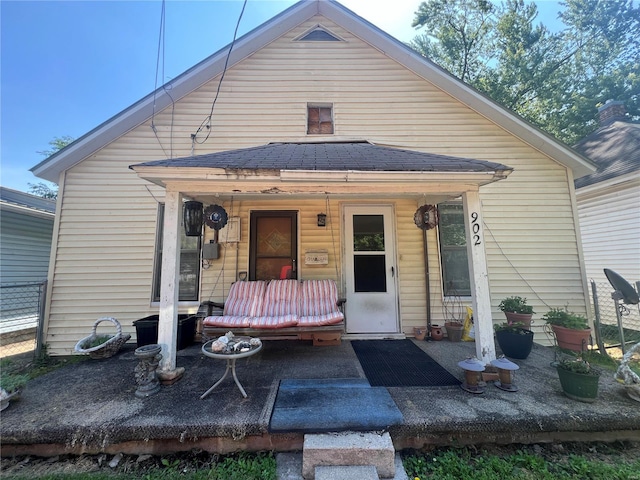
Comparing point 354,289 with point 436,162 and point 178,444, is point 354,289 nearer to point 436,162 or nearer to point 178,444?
point 436,162

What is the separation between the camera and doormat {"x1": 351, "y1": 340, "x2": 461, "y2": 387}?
8.93 feet

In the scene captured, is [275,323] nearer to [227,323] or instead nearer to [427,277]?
[227,323]

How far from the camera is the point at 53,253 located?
422 cm

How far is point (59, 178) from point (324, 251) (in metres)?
4.86

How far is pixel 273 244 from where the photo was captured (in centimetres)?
448

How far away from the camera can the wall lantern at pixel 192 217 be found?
3270mm

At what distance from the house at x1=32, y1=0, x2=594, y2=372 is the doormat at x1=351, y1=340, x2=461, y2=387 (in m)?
0.39

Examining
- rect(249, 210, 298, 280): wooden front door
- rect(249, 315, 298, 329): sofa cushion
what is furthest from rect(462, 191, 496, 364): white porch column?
rect(249, 210, 298, 280): wooden front door

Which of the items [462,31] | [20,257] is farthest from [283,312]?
[462,31]

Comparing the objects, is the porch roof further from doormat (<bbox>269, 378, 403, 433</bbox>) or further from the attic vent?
the attic vent

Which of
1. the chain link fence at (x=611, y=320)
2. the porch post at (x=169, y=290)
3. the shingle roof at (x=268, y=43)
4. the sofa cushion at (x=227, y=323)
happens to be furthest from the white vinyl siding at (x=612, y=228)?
the porch post at (x=169, y=290)

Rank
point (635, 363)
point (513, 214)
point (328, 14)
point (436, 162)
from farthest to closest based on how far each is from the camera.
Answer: point (328, 14) → point (513, 214) → point (635, 363) → point (436, 162)

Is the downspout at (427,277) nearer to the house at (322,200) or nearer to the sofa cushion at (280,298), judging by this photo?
the house at (322,200)

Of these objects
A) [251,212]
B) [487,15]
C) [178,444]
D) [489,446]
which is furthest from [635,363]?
[487,15]
